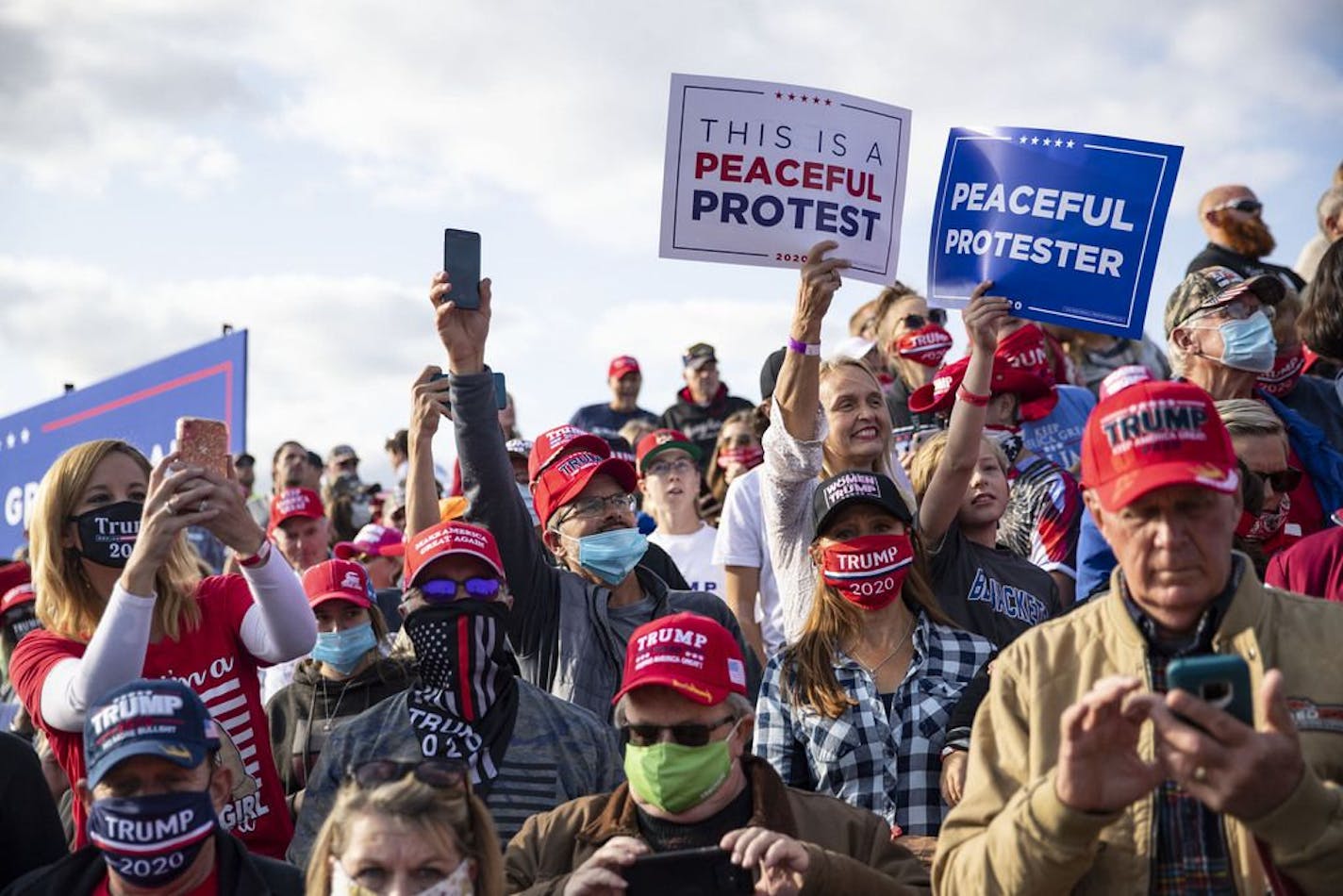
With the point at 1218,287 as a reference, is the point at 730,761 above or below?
below

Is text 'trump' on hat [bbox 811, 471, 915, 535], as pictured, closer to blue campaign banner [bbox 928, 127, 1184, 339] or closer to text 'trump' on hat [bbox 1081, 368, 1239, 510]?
blue campaign banner [bbox 928, 127, 1184, 339]

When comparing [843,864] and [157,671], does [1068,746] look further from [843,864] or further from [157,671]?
[157,671]

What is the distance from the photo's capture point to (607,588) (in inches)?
226

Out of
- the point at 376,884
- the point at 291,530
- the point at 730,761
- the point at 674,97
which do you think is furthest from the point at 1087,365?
the point at 376,884

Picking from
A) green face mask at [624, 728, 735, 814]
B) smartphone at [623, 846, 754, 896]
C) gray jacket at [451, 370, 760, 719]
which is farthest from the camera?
gray jacket at [451, 370, 760, 719]

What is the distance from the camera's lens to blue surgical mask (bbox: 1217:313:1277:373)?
6.13 meters

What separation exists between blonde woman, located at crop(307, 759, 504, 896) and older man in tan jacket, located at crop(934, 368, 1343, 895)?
1.24m

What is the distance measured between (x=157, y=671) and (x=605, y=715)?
1529 millimetres

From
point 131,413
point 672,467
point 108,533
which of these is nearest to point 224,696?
point 108,533

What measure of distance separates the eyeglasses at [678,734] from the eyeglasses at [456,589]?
1117 millimetres

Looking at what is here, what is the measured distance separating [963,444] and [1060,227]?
40.3 inches

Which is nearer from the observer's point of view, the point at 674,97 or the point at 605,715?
the point at 605,715

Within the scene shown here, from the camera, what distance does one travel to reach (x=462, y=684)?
5059 millimetres

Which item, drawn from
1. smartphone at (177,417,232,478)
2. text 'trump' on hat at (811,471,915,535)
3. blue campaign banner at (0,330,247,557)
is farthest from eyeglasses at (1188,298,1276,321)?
blue campaign banner at (0,330,247,557)
